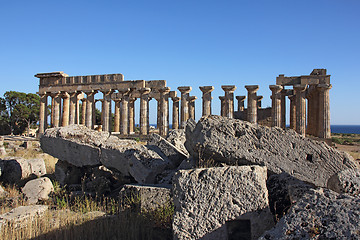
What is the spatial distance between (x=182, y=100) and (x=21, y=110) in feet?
115

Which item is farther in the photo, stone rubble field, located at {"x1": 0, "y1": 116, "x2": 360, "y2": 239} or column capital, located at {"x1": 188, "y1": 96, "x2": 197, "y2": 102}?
column capital, located at {"x1": 188, "y1": 96, "x2": 197, "y2": 102}

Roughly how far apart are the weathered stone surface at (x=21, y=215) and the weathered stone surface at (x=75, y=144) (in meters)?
2.61

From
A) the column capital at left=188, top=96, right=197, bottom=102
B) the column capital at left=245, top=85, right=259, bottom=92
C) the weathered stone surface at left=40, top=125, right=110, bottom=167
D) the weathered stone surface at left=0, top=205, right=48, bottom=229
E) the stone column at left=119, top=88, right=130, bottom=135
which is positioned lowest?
the weathered stone surface at left=0, top=205, right=48, bottom=229

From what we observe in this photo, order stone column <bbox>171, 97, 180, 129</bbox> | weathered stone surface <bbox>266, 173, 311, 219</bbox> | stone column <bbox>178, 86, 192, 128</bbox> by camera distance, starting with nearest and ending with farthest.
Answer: weathered stone surface <bbox>266, 173, 311, 219</bbox> < stone column <bbox>178, 86, 192, 128</bbox> < stone column <bbox>171, 97, 180, 129</bbox>

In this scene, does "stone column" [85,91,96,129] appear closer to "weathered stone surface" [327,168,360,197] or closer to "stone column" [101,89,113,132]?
"stone column" [101,89,113,132]

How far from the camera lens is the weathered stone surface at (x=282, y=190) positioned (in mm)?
4625

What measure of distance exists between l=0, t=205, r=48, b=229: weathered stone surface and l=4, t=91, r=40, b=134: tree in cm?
4669

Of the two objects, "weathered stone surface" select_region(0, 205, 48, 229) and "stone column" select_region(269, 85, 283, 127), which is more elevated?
"stone column" select_region(269, 85, 283, 127)

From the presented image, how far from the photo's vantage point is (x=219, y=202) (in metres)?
4.18

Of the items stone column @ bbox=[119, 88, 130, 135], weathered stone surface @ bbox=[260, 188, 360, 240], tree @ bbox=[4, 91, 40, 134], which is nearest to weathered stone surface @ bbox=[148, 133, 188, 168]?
weathered stone surface @ bbox=[260, 188, 360, 240]

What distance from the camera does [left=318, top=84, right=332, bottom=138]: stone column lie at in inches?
905

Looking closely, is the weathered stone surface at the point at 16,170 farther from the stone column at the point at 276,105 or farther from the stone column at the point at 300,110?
the stone column at the point at 300,110

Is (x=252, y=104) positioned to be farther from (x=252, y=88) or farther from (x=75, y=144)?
(x=75, y=144)

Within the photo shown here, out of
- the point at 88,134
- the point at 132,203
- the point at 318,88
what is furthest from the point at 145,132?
the point at 132,203
